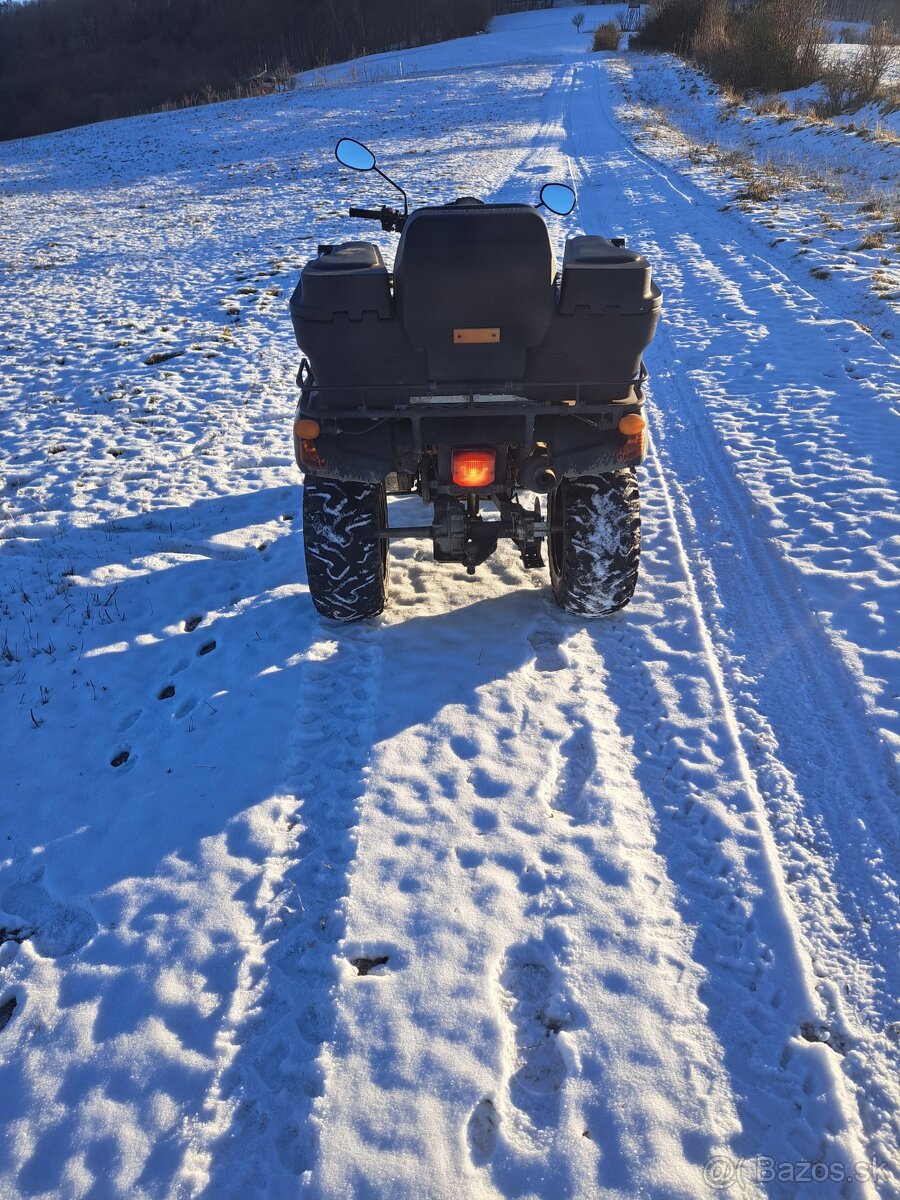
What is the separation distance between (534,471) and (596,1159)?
2.47m

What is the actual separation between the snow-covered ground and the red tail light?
2.91 ft

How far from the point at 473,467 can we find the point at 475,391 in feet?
1.08

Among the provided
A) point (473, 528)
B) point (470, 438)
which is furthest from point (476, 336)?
point (473, 528)

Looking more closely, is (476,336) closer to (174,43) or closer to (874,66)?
(874,66)

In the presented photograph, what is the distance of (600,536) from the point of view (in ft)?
11.5

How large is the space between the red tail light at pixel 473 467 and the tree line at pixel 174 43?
50.1m

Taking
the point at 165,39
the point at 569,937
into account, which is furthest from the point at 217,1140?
the point at 165,39

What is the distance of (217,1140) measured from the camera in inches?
76.3

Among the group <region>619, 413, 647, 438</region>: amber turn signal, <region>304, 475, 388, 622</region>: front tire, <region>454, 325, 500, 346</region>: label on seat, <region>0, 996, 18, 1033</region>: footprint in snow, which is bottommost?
<region>0, 996, 18, 1033</region>: footprint in snow

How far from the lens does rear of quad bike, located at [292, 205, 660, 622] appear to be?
2834mm

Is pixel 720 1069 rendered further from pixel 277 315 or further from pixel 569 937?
pixel 277 315

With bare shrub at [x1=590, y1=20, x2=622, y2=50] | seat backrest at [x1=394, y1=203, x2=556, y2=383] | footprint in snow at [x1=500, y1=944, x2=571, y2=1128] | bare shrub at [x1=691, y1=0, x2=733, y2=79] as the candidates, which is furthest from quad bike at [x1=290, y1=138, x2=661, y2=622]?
bare shrub at [x1=590, y1=20, x2=622, y2=50]

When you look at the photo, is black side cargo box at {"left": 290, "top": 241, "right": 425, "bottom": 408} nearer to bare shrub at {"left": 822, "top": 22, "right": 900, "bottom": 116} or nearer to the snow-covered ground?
the snow-covered ground

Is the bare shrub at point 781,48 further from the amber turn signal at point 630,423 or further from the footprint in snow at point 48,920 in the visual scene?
the footprint in snow at point 48,920
